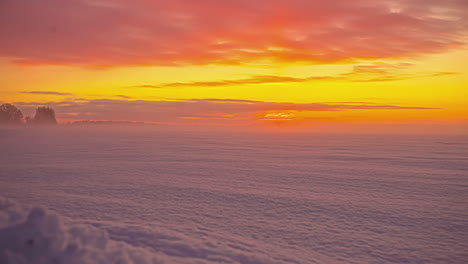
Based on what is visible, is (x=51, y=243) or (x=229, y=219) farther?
(x=229, y=219)

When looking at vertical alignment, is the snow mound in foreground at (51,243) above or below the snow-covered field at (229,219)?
above

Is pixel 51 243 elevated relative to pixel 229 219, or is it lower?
elevated

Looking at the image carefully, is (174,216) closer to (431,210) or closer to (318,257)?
(318,257)

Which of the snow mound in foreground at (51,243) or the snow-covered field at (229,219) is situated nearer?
the snow mound in foreground at (51,243)

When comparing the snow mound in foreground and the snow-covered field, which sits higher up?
the snow mound in foreground

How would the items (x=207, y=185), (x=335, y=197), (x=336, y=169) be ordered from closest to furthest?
(x=335, y=197), (x=207, y=185), (x=336, y=169)

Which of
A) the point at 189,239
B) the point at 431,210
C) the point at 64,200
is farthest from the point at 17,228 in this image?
the point at 431,210

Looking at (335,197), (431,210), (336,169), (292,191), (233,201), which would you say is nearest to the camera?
(431,210)

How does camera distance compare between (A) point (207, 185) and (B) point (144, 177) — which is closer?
(A) point (207, 185)
